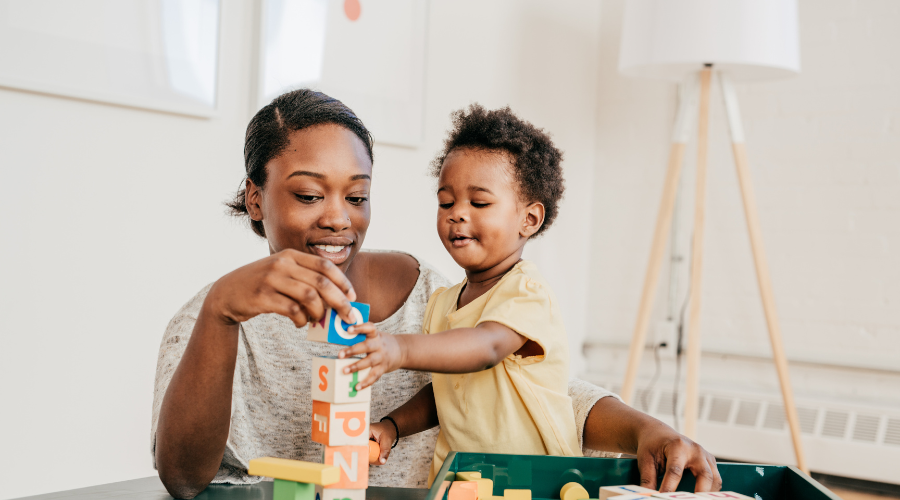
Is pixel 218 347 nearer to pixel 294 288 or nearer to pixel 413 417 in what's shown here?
pixel 294 288

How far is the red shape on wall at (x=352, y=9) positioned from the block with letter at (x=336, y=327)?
181cm

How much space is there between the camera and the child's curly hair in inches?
44.5

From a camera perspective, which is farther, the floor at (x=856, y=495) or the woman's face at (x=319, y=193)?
the floor at (x=856, y=495)

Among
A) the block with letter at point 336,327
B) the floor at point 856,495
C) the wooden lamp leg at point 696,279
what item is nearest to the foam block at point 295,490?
the block with letter at point 336,327

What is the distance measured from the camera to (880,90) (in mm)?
2916

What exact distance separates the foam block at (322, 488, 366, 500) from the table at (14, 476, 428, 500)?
5.4 inches

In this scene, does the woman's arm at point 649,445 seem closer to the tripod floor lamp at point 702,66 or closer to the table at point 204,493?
the table at point 204,493

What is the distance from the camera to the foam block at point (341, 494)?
62cm

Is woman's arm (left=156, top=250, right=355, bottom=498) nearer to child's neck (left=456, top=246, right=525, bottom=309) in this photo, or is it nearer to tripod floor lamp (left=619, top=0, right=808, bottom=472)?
child's neck (left=456, top=246, right=525, bottom=309)

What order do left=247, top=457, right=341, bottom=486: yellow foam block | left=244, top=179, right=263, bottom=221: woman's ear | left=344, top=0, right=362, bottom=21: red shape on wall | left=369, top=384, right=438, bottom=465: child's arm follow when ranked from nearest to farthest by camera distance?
left=247, top=457, right=341, bottom=486: yellow foam block → left=369, top=384, right=438, bottom=465: child's arm → left=244, top=179, right=263, bottom=221: woman's ear → left=344, top=0, right=362, bottom=21: red shape on wall

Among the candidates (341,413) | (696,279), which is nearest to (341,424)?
(341,413)

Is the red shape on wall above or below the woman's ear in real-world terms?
above

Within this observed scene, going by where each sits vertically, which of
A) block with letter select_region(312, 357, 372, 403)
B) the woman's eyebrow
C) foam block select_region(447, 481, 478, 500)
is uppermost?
the woman's eyebrow

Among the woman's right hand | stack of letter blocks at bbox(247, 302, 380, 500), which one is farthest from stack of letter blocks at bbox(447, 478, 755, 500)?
the woman's right hand
